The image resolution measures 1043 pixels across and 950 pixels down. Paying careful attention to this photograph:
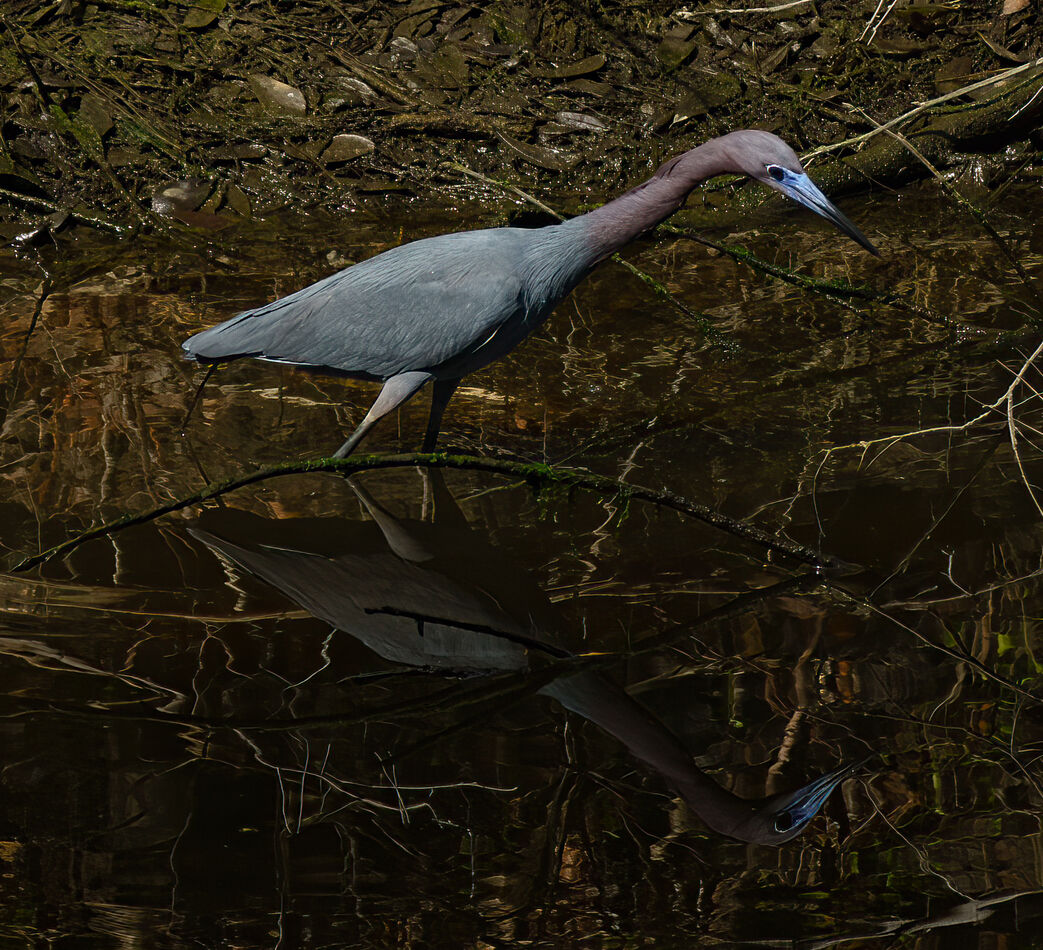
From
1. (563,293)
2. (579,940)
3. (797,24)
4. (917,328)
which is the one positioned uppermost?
(797,24)

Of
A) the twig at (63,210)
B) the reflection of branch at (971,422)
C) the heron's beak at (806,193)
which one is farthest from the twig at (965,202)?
the twig at (63,210)

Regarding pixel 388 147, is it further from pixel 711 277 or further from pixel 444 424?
pixel 444 424

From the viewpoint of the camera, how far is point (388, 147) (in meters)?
7.48

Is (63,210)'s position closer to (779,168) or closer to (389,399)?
(389,399)

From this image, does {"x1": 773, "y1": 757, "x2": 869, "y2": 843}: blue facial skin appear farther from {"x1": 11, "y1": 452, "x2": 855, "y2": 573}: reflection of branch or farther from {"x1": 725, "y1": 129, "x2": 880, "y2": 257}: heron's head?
{"x1": 725, "y1": 129, "x2": 880, "y2": 257}: heron's head

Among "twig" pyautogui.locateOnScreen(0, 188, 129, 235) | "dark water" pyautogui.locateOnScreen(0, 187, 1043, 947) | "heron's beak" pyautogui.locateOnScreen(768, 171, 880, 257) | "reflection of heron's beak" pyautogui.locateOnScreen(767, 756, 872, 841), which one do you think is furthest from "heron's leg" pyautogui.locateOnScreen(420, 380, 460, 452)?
"twig" pyautogui.locateOnScreen(0, 188, 129, 235)

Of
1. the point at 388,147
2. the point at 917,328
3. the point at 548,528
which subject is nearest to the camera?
the point at 548,528

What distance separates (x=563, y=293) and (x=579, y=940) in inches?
97.0

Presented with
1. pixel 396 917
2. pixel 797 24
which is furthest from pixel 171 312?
pixel 797 24

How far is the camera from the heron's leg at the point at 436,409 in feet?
15.4

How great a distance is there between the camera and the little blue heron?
429 centimetres

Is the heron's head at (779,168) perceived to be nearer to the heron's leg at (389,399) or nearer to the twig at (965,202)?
the twig at (965,202)

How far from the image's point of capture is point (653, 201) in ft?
14.0

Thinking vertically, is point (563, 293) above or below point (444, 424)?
above
